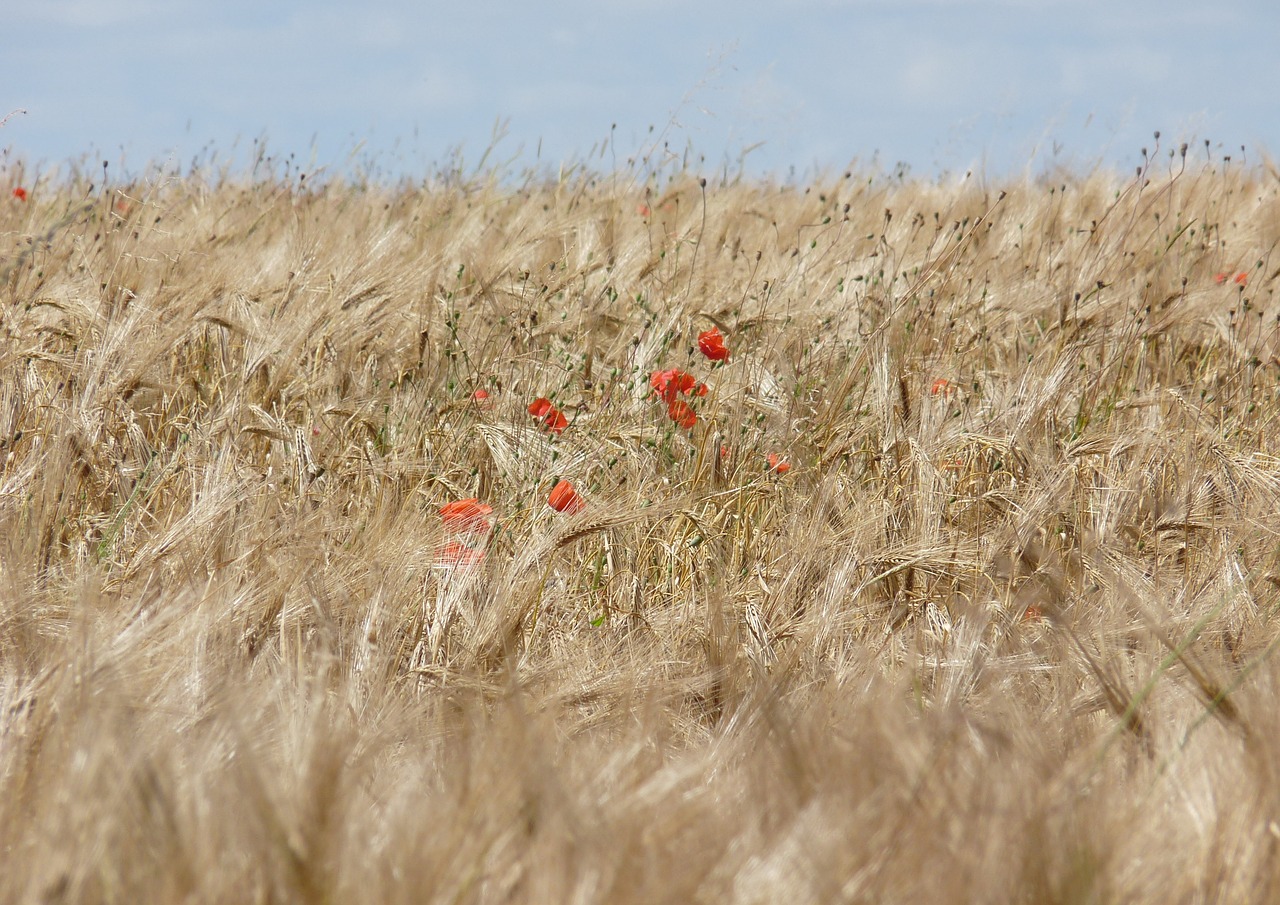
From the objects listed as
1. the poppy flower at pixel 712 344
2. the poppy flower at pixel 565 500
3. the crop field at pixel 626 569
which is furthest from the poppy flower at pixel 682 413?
the poppy flower at pixel 565 500

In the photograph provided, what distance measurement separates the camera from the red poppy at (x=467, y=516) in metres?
1.78

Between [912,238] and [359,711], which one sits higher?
[912,238]

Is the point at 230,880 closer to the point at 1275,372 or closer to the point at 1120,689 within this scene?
the point at 1120,689

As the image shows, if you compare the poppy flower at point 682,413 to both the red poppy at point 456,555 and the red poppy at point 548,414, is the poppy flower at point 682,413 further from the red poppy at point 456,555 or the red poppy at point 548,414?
the red poppy at point 456,555

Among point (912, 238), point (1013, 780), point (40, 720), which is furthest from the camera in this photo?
point (912, 238)

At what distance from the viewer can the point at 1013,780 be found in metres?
0.89

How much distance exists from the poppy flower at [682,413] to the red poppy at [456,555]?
0.63 metres

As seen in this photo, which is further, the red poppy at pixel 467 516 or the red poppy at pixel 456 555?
the red poppy at pixel 467 516

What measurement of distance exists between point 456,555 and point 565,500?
25cm

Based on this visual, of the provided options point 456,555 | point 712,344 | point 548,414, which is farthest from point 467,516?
point 712,344

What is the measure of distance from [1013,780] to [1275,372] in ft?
8.21

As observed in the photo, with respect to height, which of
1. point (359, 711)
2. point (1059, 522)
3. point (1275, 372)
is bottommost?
point (359, 711)

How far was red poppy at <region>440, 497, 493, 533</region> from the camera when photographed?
1.78m

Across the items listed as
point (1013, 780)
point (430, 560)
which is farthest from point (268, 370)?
point (1013, 780)
